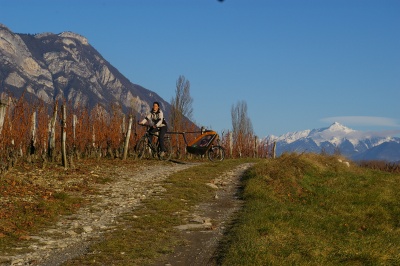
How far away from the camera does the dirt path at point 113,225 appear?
8234 mm

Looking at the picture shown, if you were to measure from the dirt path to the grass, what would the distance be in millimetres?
448

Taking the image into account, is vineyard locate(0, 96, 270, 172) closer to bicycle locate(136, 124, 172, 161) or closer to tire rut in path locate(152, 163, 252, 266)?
bicycle locate(136, 124, 172, 161)

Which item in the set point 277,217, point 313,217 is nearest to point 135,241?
point 277,217

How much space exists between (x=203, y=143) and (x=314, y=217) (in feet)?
45.7

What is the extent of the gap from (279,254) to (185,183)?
→ 8.61 metres

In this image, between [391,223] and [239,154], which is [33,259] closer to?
[391,223]

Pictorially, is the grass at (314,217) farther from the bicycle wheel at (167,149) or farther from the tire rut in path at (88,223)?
the bicycle wheel at (167,149)

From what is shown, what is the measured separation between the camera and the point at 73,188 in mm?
14727

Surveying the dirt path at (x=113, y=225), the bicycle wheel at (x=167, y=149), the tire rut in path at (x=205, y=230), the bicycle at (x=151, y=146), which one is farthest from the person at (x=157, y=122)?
the tire rut in path at (x=205, y=230)

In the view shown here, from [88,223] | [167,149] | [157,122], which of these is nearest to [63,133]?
[157,122]

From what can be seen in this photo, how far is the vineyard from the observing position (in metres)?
18.7

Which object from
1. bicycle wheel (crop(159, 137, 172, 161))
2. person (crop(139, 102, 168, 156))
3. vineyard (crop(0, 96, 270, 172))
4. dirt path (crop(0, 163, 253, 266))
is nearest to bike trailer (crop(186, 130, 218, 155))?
bicycle wheel (crop(159, 137, 172, 161))

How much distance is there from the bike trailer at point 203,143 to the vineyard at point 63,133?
10.7 ft

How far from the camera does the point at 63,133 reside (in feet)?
62.7
